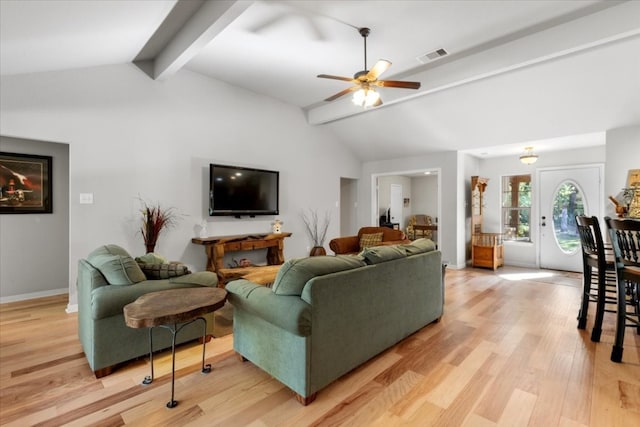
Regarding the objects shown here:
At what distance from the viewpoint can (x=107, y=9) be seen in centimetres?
251

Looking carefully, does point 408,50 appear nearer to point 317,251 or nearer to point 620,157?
point 620,157

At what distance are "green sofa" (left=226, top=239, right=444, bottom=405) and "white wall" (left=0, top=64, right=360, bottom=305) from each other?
2676mm

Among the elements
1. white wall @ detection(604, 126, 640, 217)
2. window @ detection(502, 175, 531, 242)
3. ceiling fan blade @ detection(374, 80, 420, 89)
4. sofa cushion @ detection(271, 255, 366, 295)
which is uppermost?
ceiling fan blade @ detection(374, 80, 420, 89)

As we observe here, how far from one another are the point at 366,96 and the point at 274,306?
2.52 metres

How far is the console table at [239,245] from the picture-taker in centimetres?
463

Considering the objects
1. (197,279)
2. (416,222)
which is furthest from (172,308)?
(416,222)

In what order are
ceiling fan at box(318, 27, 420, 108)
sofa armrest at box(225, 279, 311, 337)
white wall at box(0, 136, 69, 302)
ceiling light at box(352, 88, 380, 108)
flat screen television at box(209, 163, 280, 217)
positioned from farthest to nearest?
flat screen television at box(209, 163, 280, 217), white wall at box(0, 136, 69, 302), ceiling light at box(352, 88, 380, 108), ceiling fan at box(318, 27, 420, 108), sofa armrest at box(225, 279, 311, 337)

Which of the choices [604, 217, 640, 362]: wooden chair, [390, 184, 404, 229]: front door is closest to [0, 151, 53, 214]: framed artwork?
[604, 217, 640, 362]: wooden chair

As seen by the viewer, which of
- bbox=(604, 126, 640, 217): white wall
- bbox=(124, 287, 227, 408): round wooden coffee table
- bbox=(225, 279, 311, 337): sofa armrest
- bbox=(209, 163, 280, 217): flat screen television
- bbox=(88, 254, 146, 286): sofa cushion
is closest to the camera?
bbox=(124, 287, 227, 408): round wooden coffee table

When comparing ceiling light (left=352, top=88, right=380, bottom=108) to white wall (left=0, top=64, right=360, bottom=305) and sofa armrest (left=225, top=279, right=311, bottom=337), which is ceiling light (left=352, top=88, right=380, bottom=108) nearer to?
sofa armrest (left=225, top=279, right=311, bottom=337)

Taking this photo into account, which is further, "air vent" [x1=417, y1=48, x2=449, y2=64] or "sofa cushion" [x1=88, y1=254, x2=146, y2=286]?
"air vent" [x1=417, y1=48, x2=449, y2=64]

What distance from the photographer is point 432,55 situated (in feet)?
12.9

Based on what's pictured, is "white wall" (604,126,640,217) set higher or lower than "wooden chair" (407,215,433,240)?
higher

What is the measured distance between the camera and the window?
6.43 metres
